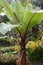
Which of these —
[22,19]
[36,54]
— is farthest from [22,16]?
[36,54]

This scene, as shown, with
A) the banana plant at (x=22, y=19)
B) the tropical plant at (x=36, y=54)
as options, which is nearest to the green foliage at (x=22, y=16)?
the banana plant at (x=22, y=19)

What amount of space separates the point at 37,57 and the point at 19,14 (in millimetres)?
982

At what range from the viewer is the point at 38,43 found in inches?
142

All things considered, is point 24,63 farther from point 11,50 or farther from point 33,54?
point 11,50

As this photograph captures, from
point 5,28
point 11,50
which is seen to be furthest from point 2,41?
point 5,28

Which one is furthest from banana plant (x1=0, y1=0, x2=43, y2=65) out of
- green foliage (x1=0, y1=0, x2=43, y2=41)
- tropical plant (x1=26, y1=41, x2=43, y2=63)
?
tropical plant (x1=26, y1=41, x2=43, y2=63)

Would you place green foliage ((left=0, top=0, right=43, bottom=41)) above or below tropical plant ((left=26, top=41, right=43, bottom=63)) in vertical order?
above

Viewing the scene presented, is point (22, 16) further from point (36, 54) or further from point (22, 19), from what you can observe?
point (36, 54)

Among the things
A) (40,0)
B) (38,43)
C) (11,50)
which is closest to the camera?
(38,43)

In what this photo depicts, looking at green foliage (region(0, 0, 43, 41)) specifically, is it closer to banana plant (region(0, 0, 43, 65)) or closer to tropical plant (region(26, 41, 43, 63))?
banana plant (region(0, 0, 43, 65))

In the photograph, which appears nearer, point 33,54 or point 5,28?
point 5,28

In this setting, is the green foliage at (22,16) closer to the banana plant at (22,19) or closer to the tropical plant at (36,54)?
the banana plant at (22,19)

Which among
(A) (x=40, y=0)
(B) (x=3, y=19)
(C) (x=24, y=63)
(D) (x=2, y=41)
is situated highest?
(A) (x=40, y=0)

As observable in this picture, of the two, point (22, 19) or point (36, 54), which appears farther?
point (36, 54)
